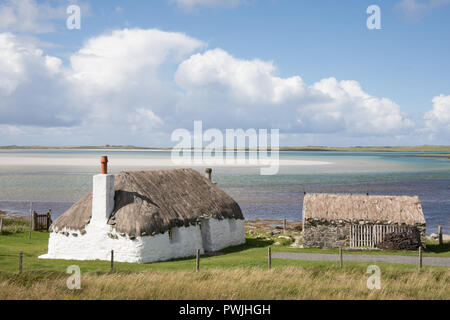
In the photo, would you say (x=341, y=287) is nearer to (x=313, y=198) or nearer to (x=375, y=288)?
(x=375, y=288)

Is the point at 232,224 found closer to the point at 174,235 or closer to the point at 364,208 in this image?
the point at 174,235

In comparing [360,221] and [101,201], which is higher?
[101,201]

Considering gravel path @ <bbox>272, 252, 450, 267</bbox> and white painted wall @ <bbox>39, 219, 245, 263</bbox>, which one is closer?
white painted wall @ <bbox>39, 219, 245, 263</bbox>

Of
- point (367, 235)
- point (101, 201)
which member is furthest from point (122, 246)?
point (367, 235)

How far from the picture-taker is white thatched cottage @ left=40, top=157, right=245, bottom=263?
2334 centimetres

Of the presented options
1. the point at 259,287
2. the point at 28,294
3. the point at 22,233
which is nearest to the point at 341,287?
the point at 259,287

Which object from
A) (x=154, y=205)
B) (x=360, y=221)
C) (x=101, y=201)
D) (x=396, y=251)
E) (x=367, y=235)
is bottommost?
(x=396, y=251)

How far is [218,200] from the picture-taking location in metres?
29.6

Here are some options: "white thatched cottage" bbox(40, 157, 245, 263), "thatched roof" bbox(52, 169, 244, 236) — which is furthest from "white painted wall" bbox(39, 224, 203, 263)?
"thatched roof" bbox(52, 169, 244, 236)

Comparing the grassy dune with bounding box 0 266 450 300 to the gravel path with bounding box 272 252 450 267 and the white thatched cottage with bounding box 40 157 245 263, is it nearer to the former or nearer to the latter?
the white thatched cottage with bounding box 40 157 245 263

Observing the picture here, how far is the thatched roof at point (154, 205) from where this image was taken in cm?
2359

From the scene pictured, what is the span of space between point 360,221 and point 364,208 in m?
0.92

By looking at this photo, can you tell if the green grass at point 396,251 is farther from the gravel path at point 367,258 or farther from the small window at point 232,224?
the small window at point 232,224

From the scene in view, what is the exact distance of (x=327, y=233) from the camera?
2844 centimetres
